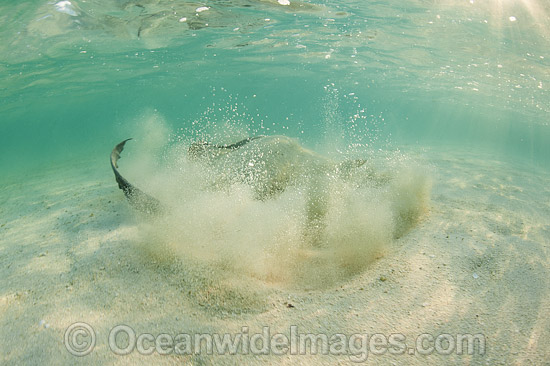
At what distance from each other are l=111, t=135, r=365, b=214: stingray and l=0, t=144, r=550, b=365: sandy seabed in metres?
1.74

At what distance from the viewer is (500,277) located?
13.5ft

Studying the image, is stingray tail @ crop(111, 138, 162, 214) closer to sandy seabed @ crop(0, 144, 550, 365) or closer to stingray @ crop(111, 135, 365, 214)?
stingray @ crop(111, 135, 365, 214)

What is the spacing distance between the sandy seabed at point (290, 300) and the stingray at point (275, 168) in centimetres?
174

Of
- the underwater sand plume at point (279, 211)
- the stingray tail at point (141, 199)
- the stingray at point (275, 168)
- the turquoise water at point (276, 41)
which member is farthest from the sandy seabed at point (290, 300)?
the turquoise water at point (276, 41)

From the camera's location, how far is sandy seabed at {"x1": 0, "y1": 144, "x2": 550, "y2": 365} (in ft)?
9.71

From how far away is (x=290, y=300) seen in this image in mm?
3711

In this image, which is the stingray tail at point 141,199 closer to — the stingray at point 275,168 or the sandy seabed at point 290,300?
the stingray at point 275,168

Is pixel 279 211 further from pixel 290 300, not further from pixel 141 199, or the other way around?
pixel 141 199

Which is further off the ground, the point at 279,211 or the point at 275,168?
the point at 275,168

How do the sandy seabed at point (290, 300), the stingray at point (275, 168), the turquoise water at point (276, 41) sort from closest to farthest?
the sandy seabed at point (290, 300) < the stingray at point (275, 168) < the turquoise water at point (276, 41)

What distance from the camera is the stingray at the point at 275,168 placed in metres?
6.23

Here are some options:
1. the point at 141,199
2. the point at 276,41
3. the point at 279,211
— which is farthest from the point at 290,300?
the point at 276,41

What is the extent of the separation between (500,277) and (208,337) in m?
4.13

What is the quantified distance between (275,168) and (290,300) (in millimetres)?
3435
